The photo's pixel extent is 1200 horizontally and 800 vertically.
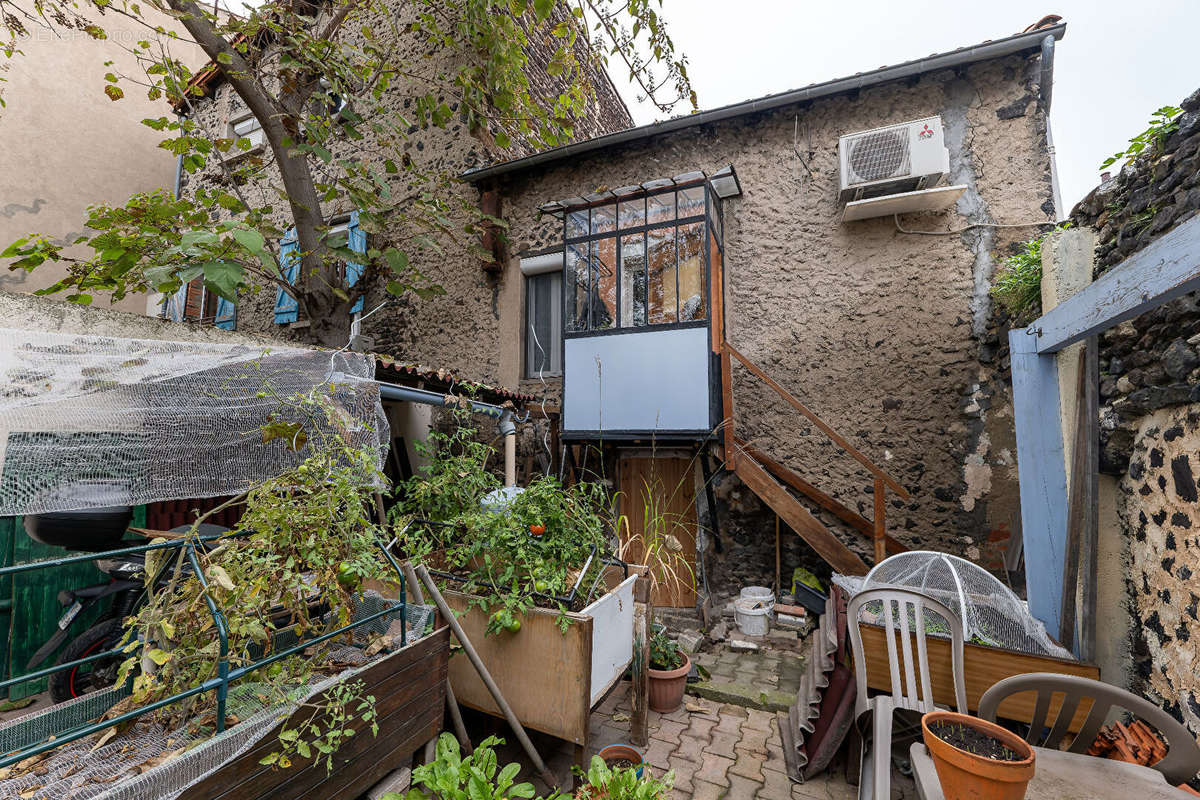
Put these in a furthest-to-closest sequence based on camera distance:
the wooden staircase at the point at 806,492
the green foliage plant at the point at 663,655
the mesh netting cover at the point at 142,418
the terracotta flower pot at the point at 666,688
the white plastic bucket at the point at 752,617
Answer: the white plastic bucket at the point at 752,617 < the wooden staircase at the point at 806,492 < the green foliage plant at the point at 663,655 < the terracotta flower pot at the point at 666,688 < the mesh netting cover at the point at 142,418

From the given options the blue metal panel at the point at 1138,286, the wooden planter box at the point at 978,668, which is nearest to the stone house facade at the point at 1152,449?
the blue metal panel at the point at 1138,286

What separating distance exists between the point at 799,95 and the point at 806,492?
3.93m

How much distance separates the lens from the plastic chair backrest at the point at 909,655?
244 centimetres

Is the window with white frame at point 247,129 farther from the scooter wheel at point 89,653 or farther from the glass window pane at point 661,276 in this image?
the scooter wheel at point 89,653

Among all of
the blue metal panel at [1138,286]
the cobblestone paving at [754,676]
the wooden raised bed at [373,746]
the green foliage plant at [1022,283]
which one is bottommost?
the cobblestone paving at [754,676]

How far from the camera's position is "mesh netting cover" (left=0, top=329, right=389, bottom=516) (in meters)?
1.96

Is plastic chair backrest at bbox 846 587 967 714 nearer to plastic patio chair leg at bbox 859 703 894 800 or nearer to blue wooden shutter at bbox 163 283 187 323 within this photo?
plastic patio chair leg at bbox 859 703 894 800

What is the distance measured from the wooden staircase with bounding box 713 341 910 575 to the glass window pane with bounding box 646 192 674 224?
1.41 m

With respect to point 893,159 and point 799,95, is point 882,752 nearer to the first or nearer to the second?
point 893,159

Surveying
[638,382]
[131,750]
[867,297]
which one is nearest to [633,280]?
[638,382]

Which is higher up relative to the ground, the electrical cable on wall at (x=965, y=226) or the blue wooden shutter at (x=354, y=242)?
the blue wooden shutter at (x=354, y=242)

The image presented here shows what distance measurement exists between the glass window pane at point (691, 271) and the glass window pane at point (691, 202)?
0.12m

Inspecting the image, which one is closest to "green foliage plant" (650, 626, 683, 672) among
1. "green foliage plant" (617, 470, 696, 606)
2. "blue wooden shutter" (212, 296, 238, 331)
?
"green foliage plant" (617, 470, 696, 606)

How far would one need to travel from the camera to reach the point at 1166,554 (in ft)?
7.04
